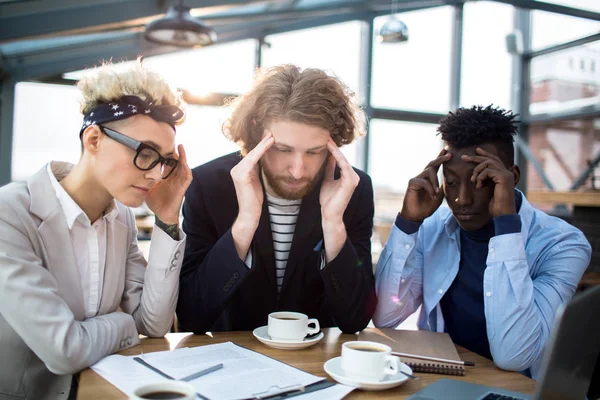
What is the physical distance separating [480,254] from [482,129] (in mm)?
430

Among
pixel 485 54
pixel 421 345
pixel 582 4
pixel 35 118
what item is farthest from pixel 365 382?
pixel 485 54

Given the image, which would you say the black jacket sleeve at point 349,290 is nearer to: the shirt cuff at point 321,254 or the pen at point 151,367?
the shirt cuff at point 321,254

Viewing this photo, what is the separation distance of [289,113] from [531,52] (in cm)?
735

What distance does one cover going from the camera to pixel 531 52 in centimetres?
771

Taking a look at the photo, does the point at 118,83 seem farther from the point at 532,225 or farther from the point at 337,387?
the point at 532,225

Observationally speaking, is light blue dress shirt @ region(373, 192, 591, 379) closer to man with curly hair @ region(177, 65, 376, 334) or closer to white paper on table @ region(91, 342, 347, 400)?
man with curly hair @ region(177, 65, 376, 334)

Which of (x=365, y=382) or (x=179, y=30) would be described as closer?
(x=365, y=382)

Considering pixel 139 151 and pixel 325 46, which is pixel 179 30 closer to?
pixel 139 151

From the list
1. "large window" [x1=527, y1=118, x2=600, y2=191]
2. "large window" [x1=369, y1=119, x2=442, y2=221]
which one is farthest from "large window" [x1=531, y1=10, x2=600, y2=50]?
"large window" [x1=369, y1=119, x2=442, y2=221]

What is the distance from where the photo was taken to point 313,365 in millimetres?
1203

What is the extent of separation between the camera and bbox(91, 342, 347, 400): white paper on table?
1004 millimetres

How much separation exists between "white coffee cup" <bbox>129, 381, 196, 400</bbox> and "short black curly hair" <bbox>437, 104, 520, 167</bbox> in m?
1.24

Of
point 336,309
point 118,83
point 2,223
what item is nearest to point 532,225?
point 336,309

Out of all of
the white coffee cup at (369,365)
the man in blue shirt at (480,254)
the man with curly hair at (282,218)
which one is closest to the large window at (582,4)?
the man in blue shirt at (480,254)
